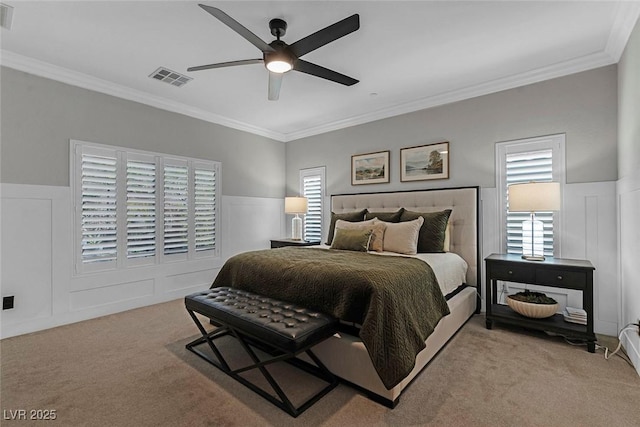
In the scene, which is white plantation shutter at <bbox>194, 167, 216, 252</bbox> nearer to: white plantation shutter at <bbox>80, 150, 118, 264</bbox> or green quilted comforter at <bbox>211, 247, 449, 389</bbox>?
white plantation shutter at <bbox>80, 150, 118, 264</bbox>

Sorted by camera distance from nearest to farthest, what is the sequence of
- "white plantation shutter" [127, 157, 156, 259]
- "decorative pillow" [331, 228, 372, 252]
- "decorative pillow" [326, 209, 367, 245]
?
"decorative pillow" [331, 228, 372, 252]
"white plantation shutter" [127, 157, 156, 259]
"decorative pillow" [326, 209, 367, 245]

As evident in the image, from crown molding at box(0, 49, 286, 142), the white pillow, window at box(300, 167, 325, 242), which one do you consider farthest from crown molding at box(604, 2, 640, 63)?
crown molding at box(0, 49, 286, 142)

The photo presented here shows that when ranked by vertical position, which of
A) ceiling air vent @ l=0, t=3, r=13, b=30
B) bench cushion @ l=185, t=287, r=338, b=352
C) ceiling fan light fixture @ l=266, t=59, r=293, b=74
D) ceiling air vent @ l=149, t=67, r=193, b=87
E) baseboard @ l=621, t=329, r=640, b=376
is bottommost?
baseboard @ l=621, t=329, r=640, b=376

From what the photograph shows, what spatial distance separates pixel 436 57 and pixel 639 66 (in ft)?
4.95

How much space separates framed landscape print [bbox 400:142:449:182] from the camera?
13.0 ft

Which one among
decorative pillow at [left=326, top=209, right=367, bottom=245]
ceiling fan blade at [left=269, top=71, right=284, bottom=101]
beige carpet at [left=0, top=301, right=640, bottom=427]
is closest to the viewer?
beige carpet at [left=0, top=301, right=640, bottom=427]

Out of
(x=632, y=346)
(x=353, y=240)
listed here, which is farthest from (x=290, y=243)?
(x=632, y=346)

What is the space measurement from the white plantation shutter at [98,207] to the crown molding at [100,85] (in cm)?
76

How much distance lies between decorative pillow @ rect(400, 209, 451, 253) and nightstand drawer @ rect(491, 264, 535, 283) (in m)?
0.58

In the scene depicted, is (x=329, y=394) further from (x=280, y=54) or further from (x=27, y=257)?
(x=27, y=257)

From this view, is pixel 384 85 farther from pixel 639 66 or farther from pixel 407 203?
pixel 639 66

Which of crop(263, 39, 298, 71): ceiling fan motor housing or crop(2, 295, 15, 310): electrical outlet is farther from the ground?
crop(263, 39, 298, 71): ceiling fan motor housing

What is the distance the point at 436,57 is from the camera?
299 cm

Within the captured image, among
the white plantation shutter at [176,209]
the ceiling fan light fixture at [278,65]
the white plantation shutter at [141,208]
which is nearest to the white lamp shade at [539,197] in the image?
the ceiling fan light fixture at [278,65]
